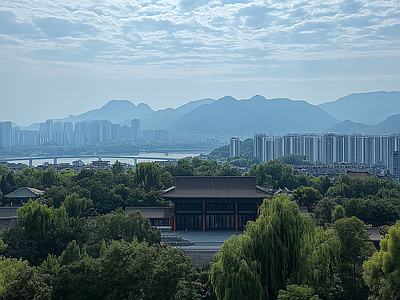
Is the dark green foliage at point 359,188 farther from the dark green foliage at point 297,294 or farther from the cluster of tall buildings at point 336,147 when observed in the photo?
the cluster of tall buildings at point 336,147

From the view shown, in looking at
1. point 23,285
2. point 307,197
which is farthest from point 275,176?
point 23,285

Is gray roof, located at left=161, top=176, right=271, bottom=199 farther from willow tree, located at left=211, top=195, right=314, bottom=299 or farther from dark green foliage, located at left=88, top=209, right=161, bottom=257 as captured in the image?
willow tree, located at left=211, top=195, right=314, bottom=299

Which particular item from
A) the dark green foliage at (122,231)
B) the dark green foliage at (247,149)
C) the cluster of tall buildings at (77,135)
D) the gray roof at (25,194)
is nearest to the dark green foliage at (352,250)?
the dark green foliage at (122,231)

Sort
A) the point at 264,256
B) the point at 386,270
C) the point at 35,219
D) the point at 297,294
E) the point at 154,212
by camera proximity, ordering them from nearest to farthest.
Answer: the point at 297,294
the point at 264,256
the point at 386,270
the point at 35,219
the point at 154,212

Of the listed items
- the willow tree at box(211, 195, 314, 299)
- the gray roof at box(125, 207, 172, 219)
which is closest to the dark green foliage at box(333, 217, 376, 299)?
the willow tree at box(211, 195, 314, 299)

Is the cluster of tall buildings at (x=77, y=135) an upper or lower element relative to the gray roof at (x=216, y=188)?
upper

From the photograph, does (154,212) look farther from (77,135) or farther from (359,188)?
(77,135)

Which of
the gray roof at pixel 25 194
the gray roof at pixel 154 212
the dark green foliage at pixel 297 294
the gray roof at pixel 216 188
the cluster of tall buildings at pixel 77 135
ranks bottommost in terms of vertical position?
Result: the gray roof at pixel 154 212
